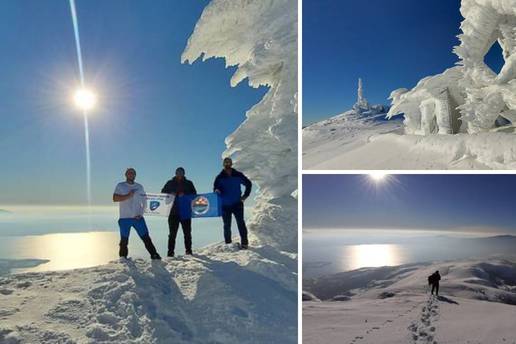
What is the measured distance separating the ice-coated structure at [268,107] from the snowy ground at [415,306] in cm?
113

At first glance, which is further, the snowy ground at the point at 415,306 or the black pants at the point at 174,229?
the black pants at the point at 174,229

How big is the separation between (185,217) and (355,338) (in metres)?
2.85

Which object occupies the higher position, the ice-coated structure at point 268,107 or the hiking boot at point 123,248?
the ice-coated structure at point 268,107

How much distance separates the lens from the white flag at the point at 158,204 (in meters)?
5.84

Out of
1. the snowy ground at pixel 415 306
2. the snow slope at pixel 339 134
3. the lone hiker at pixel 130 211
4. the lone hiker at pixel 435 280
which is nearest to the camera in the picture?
the snowy ground at pixel 415 306

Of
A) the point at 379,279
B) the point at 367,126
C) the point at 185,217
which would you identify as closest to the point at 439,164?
the point at 379,279

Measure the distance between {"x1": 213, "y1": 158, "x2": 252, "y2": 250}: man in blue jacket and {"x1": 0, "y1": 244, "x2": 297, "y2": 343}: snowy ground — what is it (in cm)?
56

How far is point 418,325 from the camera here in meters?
5.51

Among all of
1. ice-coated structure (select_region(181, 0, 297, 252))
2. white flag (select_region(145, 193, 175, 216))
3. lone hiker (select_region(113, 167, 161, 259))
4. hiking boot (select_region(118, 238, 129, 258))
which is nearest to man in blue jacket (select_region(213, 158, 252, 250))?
ice-coated structure (select_region(181, 0, 297, 252))

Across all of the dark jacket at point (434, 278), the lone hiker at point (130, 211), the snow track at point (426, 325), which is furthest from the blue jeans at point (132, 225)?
the dark jacket at point (434, 278)

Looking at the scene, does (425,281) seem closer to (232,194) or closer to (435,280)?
(435,280)

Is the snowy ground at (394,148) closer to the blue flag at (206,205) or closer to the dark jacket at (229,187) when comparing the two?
the dark jacket at (229,187)

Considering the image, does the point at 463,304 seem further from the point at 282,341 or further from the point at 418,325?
the point at 282,341

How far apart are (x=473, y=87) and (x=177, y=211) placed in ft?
15.5
